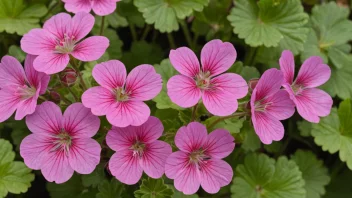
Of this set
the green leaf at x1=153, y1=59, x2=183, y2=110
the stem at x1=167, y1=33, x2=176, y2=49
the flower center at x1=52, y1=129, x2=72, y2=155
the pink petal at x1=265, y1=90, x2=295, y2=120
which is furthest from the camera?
the stem at x1=167, y1=33, x2=176, y2=49

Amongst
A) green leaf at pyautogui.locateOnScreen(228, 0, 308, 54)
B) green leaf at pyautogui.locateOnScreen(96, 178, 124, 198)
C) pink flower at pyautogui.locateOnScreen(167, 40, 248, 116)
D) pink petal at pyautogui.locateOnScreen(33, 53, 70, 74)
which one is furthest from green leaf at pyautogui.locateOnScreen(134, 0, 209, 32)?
green leaf at pyautogui.locateOnScreen(96, 178, 124, 198)

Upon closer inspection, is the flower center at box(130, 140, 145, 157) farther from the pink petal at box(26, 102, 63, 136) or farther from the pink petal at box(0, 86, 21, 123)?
the pink petal at box(0, 86, 21, 123)

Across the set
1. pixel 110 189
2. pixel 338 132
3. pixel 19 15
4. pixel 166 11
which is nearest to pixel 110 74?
pixel 110 189

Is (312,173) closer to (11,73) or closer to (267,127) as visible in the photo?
(267,127)

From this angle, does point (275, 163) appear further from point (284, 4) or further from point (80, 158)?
point (80, 158)

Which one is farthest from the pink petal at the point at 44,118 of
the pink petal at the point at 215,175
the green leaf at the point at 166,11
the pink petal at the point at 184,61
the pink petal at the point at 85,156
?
the green leaf at the point at 166,11

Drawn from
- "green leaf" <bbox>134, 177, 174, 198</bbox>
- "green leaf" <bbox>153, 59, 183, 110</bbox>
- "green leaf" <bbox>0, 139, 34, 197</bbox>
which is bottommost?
"green leaf" <bbox>0, 139, 34, 197</bbox>

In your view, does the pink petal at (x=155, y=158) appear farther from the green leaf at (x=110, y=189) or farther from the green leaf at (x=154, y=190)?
the green leaf at (x=110, y=189)
